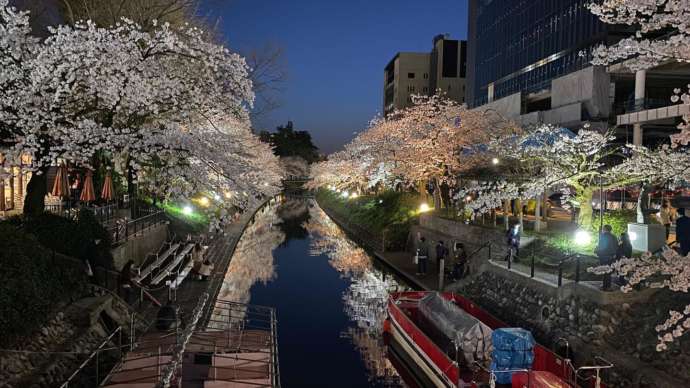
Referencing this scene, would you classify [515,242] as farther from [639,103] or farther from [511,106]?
[511,106]

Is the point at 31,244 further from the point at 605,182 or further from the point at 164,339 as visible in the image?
the point at 605,182

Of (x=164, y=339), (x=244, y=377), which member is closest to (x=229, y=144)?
(x=164, y=339)

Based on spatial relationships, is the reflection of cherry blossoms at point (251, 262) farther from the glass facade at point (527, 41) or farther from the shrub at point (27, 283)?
the glass facade at point (527, 41)

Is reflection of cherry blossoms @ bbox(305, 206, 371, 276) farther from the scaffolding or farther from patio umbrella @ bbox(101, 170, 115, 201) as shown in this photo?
the scaffolding

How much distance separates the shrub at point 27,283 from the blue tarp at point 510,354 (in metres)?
9.11

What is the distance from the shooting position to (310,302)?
2216cm

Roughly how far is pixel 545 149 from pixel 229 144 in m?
12.5

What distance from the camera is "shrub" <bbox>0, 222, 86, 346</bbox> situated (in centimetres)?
893

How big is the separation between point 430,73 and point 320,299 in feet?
297

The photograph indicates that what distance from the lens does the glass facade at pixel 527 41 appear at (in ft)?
148

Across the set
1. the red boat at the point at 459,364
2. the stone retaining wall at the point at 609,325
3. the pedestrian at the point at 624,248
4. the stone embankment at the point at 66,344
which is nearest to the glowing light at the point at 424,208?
the red boat at the point at 459,364

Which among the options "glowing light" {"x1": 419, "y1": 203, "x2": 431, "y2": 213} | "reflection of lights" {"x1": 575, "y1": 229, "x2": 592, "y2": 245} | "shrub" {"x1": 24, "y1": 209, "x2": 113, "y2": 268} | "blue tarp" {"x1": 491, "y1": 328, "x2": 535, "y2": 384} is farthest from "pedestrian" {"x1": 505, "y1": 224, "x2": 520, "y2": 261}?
"shrub" {"x1": 24, "y1": 209, "x2": 113, "y2": 268}

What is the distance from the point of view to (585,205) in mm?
18688

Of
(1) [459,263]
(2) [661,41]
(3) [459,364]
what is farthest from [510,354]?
(1) [459,263]
